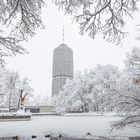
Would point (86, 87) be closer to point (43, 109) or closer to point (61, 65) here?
point (43, 109)

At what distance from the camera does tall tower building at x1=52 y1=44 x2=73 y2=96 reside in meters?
109

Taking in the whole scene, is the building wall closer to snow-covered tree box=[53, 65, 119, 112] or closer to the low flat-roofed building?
the low flat-roofed building

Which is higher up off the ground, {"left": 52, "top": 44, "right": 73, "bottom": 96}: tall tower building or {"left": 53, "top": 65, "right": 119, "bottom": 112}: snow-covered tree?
{"left": 52, "top": 44, "right": 73, "bottom": 96}: tall tower building

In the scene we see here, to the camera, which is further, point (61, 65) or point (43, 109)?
point (61, 65)

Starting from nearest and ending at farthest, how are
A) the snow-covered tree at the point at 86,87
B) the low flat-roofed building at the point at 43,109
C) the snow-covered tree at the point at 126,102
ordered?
the snow-covered tree at the point at 126,102, the snow-covered tree at the point at 86,87, the low flat-roofed building at the point at 43,109

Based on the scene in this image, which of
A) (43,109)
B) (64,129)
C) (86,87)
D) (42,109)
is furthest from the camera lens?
(42,109)

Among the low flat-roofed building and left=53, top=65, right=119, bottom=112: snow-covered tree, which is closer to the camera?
left=53, top=65, right=119, bottom=112: snow-covered tree

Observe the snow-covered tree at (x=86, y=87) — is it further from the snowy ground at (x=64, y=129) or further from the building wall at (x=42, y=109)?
the snowy ground at (x=64, y=129)

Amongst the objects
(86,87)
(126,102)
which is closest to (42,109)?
(86,87)

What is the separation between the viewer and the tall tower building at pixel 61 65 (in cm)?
10944

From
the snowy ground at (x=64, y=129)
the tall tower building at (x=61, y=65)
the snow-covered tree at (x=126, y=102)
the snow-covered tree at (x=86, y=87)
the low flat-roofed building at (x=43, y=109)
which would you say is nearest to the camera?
the snow-covered tree at (x=126, y=102)

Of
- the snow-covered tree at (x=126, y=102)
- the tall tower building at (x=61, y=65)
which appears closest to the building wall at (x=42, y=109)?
the tall tower building at (x=61, y=65)

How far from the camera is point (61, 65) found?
11406 cm

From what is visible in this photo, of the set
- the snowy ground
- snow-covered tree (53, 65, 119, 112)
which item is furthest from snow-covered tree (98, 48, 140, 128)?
snow-covered tree (53, 65, 119, 112)
